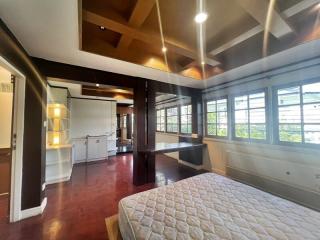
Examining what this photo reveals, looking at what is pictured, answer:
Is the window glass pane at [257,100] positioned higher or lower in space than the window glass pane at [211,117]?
higher

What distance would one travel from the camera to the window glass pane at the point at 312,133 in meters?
2.40

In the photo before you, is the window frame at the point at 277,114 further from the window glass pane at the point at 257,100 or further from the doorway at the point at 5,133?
the doorway at the point at 5,133

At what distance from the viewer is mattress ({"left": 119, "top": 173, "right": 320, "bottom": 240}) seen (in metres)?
1.11

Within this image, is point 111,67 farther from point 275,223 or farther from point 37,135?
point 275,223

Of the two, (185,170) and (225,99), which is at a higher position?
(225,99)

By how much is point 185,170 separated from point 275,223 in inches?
124

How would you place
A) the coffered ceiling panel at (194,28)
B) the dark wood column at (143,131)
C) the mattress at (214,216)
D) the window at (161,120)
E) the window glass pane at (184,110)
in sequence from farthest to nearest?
the window at (161,120) < the window glass pane at (184,110) < the dark wood column at (143,131) < the coffered ceiling panel at (194,28) < the mattress at (214,216)

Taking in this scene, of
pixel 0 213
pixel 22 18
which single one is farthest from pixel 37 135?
pixel 22 18

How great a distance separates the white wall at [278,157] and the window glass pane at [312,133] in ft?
0.55

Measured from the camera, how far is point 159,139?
21.9ft

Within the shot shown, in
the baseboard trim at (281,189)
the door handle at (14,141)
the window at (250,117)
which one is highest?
the window at (250,117)

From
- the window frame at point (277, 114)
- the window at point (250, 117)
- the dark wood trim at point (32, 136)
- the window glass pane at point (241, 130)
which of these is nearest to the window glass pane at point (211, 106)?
the window at point (250, 117)

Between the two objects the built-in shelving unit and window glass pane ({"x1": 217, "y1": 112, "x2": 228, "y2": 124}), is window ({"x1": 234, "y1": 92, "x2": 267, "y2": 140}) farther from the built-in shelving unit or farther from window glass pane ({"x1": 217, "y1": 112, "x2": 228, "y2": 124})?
the built-in shelving unit

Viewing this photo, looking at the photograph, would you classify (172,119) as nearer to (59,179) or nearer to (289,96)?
(289,96)
